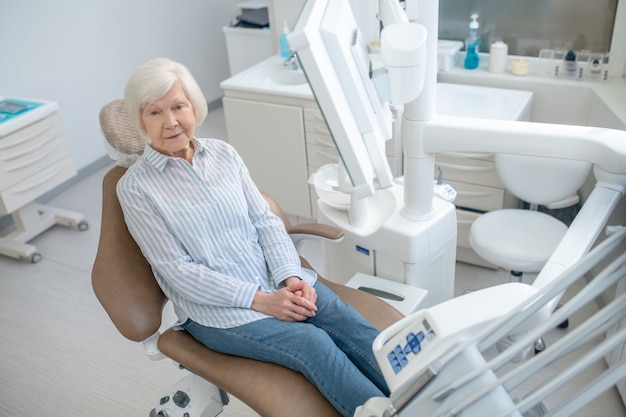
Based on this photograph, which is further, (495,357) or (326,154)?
(326,154)

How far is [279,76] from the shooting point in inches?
123

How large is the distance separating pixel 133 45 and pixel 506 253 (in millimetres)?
2986

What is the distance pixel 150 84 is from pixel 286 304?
2.21 feet

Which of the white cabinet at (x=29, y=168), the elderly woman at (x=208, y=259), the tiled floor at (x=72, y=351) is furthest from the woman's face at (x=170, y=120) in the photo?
Result: the white cabinet at (x=29, y=168)

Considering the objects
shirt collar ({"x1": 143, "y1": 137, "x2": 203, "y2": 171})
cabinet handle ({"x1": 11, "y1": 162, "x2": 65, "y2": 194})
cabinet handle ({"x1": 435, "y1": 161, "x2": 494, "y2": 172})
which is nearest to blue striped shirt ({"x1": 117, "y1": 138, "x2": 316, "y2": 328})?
shirt collar ({"x1": 143, "y1": 137, "x2": 203, "y2": 171})

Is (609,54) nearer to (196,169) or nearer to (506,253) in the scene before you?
(506,253)

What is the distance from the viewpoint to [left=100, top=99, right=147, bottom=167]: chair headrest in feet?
5.68

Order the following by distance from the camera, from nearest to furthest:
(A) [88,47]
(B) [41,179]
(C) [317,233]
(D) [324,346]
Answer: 1. (D) [324,346]
2. (C) [317,233]
3. (B) [41,179]
4. (A) [88,47]

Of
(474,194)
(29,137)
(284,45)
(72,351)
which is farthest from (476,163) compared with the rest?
(29,137)

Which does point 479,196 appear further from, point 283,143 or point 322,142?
point 283,143

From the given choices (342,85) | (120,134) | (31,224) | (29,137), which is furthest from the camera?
(31,224)

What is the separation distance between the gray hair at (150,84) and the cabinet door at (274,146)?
1267 mm

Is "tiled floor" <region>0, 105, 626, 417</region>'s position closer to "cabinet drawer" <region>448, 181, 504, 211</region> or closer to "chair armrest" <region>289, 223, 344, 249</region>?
"cabinet drawer" <region>448, 181, 504, 211</region>

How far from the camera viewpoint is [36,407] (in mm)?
2271
